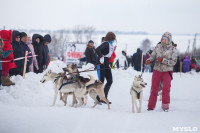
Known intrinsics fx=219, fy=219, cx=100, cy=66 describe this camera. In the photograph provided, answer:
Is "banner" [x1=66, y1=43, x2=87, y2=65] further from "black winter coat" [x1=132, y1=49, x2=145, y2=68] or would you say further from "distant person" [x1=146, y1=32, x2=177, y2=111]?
"distant person" [x1=146, y1=32, x2=177, y2=111]

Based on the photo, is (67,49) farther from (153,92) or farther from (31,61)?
(153,92)

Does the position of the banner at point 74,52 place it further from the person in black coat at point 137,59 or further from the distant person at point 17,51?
the distant person at point 17,51

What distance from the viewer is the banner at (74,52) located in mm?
18797

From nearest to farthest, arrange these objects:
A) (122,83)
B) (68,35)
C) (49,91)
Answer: (49,91), (122,83), (68,35)

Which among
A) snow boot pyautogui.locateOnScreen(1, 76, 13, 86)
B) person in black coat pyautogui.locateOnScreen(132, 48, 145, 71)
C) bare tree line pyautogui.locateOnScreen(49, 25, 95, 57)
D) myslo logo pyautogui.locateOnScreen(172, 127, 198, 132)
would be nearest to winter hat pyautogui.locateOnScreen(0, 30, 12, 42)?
snow boot pyautogui.locateOnScreen(1, 76, 13, 86)

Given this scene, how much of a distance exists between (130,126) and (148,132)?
40 centimetres

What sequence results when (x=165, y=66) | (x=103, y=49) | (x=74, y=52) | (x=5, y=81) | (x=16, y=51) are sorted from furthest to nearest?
(x=74, y=52)
(x=16, y=51)
(x=5, y=81)
(x=103, y=49)
(x=165, y=66)

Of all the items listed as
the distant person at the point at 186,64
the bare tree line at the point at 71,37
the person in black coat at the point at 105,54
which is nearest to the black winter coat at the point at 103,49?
the person in black coat at the point at 105,54

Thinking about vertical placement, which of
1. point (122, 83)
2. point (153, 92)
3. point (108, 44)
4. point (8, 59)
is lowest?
point (122, 83)

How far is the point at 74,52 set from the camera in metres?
19.1

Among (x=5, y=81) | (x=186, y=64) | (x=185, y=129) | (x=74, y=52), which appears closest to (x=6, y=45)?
(x=5, y=81)

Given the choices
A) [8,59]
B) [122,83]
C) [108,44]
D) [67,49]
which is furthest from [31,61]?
[67,49]

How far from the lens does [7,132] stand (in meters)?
3.46

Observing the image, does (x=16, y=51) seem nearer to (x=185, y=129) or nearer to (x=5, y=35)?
(x=5, y=35)
